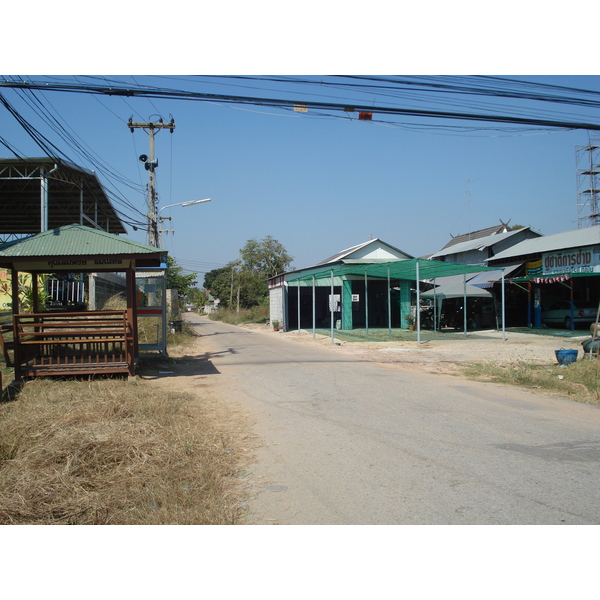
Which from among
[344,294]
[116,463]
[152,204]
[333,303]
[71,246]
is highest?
[152,204]

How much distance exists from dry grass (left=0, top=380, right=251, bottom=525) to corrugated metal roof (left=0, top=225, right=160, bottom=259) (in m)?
3.77

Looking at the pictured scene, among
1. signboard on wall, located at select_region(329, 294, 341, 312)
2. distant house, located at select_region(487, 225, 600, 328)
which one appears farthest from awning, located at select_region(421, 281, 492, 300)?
signboard on wall, located at select_region(329, 294, 341, 312)

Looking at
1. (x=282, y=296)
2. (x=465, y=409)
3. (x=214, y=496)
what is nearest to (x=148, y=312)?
(x=465, y=409)

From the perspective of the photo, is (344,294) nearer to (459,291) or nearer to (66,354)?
(459,291)

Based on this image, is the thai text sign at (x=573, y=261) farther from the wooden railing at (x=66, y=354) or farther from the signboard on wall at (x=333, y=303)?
the wooden railing at (x=66, y=354)

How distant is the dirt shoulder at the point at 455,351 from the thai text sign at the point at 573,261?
3.74 meters

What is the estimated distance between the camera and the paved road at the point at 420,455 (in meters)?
3.94

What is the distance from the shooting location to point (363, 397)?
8.69 m

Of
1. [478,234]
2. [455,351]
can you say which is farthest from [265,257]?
[455,351]

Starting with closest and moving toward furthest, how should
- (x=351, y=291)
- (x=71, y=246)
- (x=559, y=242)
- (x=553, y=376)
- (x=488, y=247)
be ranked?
(x=71, y=246) → (x=553, y=376) → (x=559, y=242) → (x=351, y=291) → (x=488, y=247)

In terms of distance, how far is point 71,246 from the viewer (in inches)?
395

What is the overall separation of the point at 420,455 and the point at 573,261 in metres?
22.4

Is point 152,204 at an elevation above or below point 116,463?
above

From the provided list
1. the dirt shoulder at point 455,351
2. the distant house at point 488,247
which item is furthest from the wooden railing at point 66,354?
the distant house at point 488,247
